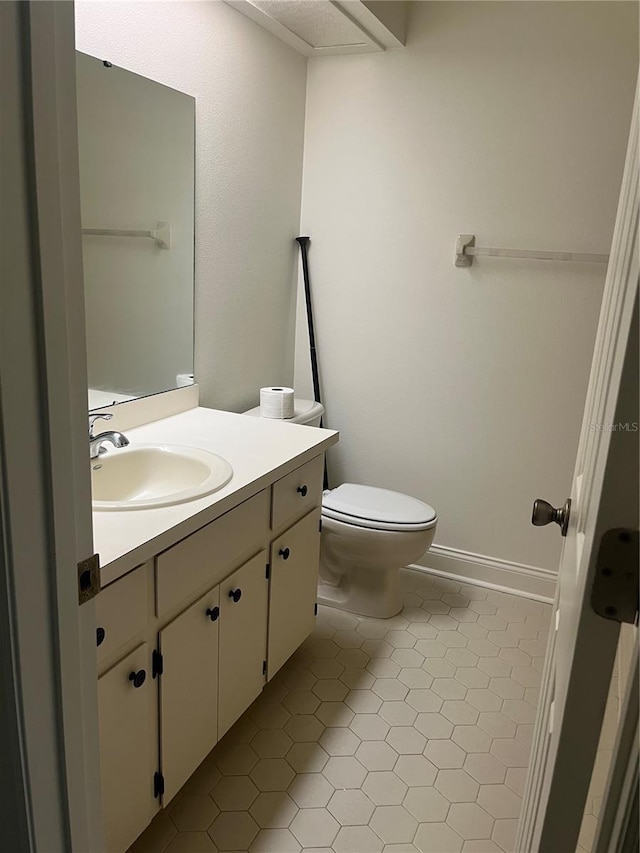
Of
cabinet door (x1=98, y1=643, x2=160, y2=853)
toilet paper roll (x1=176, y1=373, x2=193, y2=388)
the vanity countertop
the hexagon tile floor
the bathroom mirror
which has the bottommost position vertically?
the hexagon tile floor

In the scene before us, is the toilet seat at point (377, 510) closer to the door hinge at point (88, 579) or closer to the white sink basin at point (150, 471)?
the white sink basin at point (150, 471)

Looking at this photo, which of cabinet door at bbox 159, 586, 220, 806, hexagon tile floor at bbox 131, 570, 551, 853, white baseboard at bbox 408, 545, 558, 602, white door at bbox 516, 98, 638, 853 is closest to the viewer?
white door at bbox 516, 98, 638, 853

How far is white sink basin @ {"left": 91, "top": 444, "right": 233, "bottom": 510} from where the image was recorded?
171 cm

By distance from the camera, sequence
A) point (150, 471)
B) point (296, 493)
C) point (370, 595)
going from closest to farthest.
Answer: point (150, 471) < point (296, 493) < point (370, 595)

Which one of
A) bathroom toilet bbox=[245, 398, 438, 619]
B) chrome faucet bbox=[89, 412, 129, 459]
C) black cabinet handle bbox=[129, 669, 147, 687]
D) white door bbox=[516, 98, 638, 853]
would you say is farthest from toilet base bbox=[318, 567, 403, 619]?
white door bbox=[516, 98, 638, 853]

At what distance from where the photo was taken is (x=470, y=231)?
261 centimetres

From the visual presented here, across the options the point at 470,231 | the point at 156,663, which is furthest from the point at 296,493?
the point at 470,231

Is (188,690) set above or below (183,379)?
below

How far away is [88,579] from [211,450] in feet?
3.20

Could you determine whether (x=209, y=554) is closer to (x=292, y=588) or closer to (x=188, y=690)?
(x=188, y=690)

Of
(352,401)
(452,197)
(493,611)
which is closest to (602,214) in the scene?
(452,197)

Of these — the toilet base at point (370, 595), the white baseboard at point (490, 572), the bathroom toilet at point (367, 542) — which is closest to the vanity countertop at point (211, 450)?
the bathroom toilet at point (367, 542)

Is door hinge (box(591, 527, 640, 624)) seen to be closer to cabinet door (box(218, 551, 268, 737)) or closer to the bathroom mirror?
cabinet door (box(218, 551, 268, 737))

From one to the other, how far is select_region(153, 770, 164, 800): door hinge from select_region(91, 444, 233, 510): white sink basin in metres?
0.62
